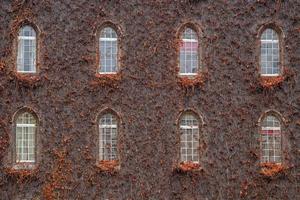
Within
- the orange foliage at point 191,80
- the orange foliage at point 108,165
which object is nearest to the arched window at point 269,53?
the orange foliage at point 191,80

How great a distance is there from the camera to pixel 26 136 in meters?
18.2

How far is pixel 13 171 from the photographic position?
58.6ft

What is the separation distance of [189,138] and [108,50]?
12.4ft

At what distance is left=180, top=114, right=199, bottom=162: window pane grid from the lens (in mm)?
18656

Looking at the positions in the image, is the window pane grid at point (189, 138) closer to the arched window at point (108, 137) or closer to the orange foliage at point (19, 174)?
the arched window at point (108, 137)

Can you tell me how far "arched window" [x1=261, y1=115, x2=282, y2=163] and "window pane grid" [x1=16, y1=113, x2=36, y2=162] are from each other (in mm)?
7216

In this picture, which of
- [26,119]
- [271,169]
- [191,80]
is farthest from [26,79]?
[271,169]

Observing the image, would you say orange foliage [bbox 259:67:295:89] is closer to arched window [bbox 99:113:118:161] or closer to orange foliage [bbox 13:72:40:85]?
arched window [bbox 99:113:118:161]

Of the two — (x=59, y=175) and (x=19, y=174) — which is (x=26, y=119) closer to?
(x=19, y=174)

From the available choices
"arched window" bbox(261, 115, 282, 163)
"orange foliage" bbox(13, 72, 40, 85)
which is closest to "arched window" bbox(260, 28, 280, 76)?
"arched window" bbox(261, 115, 282, 163)

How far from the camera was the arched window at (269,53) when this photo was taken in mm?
19156

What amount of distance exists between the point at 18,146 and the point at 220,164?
20.6 feet

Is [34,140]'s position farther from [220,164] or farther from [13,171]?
[220,164]

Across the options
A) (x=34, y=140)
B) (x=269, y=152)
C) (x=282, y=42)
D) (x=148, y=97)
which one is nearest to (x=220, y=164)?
(x=269, y=152)
